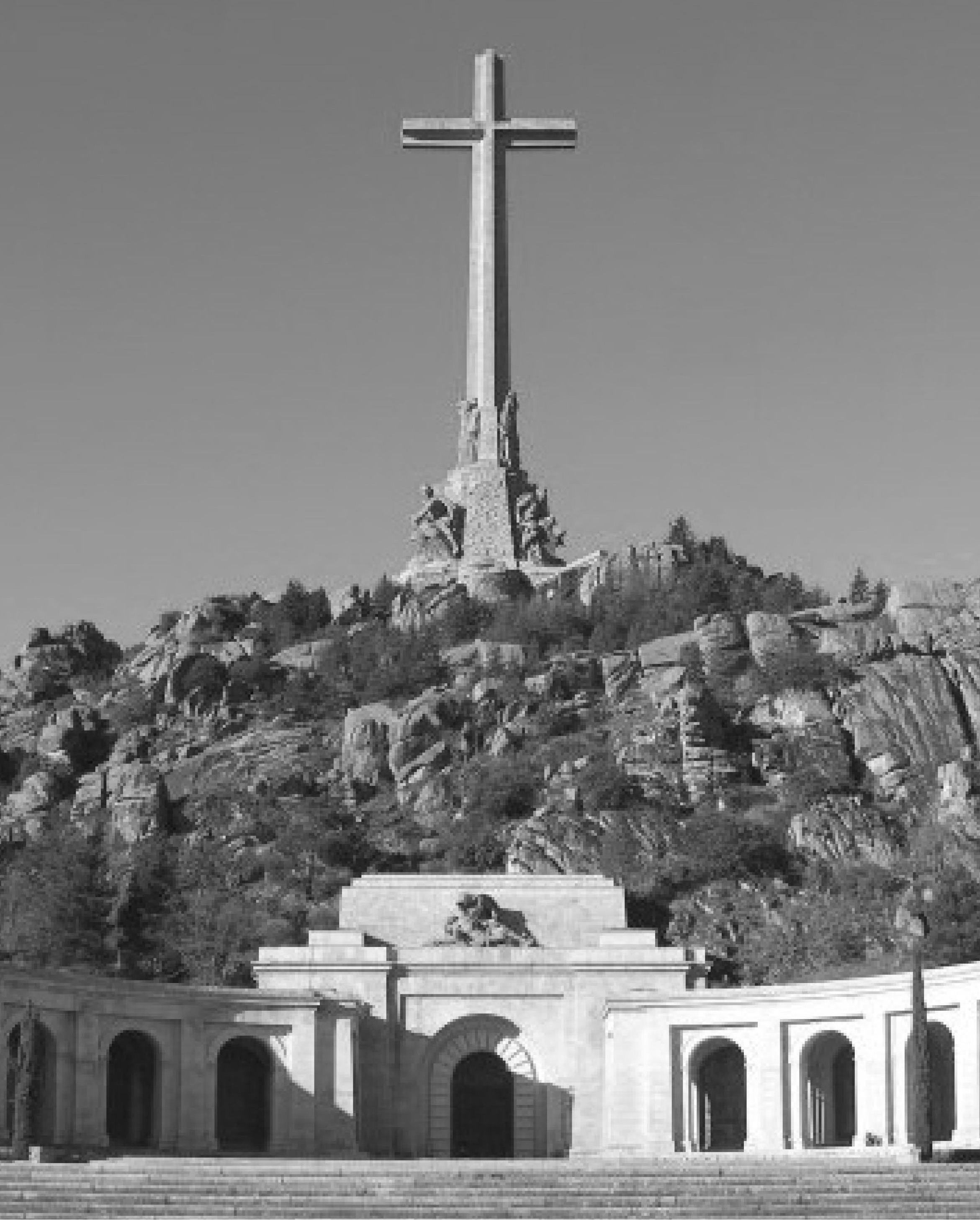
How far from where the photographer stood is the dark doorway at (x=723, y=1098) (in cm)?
6612

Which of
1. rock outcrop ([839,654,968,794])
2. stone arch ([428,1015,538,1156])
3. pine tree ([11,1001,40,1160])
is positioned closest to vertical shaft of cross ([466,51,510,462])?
rock outcrop ([839,654,968,794])

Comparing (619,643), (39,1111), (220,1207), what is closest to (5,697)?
(619,643)

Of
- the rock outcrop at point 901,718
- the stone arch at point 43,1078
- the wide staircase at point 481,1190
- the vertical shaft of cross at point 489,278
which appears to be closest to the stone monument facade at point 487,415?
the vertical shaft of cross at point 489,278

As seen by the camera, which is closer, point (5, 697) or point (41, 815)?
point (41, 815)

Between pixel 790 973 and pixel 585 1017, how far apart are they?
13.5m

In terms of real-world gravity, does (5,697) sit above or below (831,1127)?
above

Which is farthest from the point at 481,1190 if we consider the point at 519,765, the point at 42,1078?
the point at 519,765

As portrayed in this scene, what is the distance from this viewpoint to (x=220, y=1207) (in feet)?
151

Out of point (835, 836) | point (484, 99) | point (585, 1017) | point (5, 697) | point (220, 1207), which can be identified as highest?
point (484, 99)

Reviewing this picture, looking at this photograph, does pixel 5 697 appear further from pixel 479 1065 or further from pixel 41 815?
pixel 479 1065

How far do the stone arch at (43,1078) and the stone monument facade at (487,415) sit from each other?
5497 cm

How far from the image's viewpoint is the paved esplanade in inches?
4498

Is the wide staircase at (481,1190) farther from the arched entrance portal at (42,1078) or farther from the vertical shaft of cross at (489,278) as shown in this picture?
the vertical shaft of cross at (489,278)

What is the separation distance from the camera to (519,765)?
9894cm
